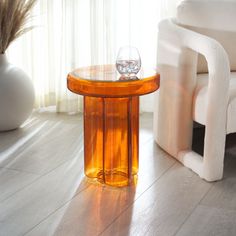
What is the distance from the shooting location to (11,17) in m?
2.85

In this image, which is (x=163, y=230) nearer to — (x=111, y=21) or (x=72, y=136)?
(x=72, y=136)

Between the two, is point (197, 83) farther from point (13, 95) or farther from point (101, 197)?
point (13, 95)

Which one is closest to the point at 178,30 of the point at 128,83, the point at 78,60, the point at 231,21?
the point at 231,21

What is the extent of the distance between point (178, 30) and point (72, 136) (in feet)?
3.03

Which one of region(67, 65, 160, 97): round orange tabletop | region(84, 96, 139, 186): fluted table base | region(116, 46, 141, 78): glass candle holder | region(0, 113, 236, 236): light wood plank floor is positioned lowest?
region(0, 113, 236, 236): light wood plank floor

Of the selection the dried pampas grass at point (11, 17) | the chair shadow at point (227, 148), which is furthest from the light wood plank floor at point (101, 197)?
the dried pampas grass at point (11, 17)

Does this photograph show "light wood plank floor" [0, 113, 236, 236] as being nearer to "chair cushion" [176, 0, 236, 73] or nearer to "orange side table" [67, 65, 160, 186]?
"orange side table" [67, 65, 160, 186]

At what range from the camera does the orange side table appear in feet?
6.77

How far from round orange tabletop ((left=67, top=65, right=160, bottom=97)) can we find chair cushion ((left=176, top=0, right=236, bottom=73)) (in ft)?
1.65

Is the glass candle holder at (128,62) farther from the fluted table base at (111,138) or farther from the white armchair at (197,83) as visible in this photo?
the white armchair at (197,83)

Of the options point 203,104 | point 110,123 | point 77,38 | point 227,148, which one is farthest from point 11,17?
point 227,148

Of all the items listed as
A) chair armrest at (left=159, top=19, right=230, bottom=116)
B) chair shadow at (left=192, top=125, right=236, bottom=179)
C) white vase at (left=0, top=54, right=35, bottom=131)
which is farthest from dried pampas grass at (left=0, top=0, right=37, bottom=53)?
chair shadow at (left=192, top=125, right=236, bottom=179)

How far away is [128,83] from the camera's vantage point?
2033 millimetres

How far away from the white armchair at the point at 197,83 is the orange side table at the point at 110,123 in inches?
9.9
